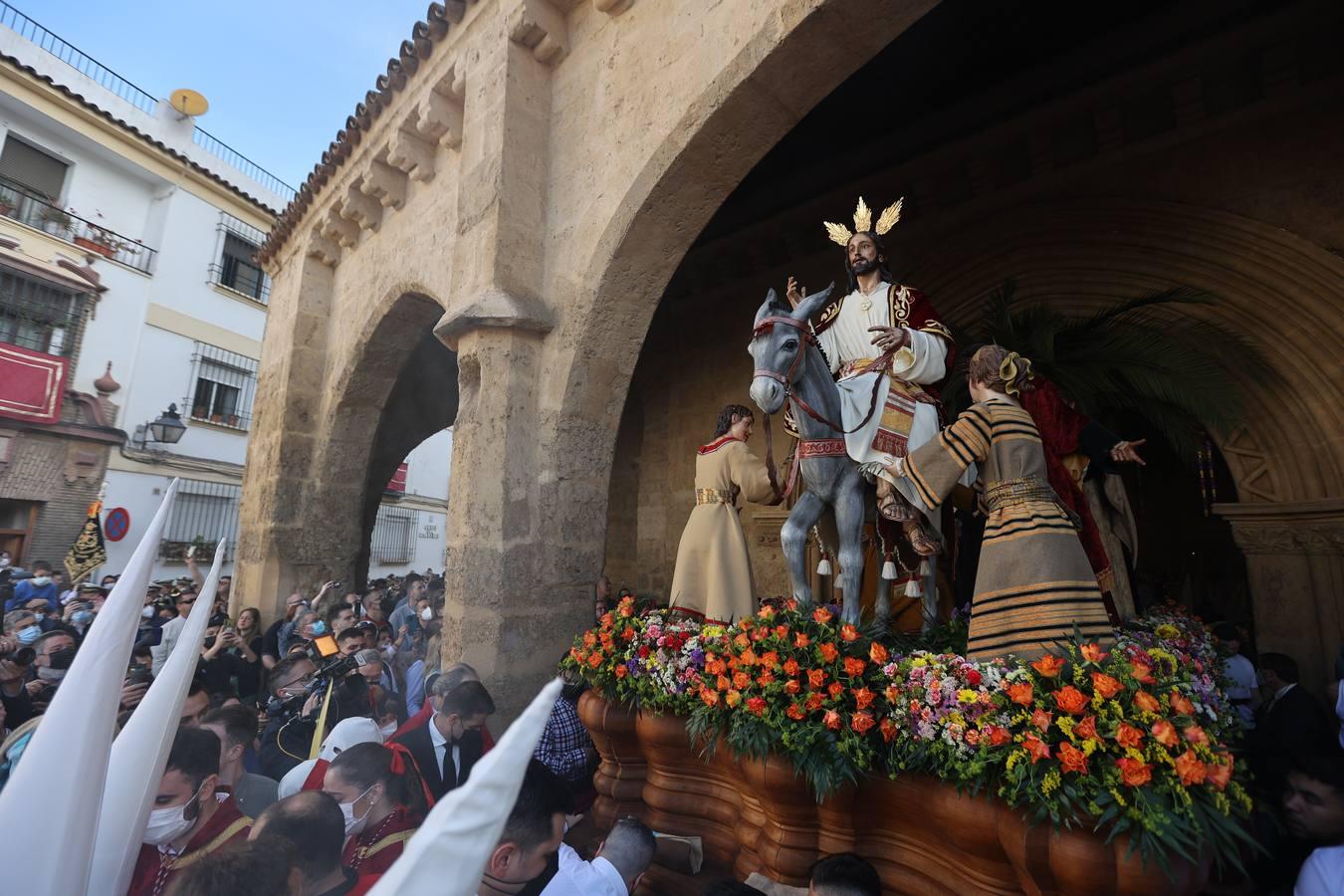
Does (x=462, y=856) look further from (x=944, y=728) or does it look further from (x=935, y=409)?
(x=935, y=409)

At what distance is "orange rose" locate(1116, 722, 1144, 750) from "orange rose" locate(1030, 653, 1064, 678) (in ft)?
0.86

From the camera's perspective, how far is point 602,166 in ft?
15.5

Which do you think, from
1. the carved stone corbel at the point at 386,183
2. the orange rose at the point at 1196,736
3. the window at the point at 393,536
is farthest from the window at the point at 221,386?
the orange rose at the point at 1196,736

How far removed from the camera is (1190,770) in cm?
199

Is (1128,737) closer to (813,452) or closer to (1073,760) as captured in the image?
(1073,760)

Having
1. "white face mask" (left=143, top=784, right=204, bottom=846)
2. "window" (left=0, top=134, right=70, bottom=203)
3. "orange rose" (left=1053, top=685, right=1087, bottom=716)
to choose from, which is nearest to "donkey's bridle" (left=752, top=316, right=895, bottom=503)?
"orange rose" (left=1053, top=685, right=1087, bottom=716)

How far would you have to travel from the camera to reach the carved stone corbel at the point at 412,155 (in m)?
6.68

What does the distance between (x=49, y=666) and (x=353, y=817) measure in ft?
13.4

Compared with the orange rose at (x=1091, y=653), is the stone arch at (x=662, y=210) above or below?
above

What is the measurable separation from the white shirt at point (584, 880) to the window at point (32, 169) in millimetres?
17204

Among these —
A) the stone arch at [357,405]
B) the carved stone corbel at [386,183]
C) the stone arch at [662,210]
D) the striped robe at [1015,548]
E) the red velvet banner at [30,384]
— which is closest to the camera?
the striped robe at [1015,548]

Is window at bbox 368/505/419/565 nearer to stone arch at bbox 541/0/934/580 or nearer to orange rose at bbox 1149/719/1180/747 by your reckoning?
stone arch at bbox 541/0/934/580

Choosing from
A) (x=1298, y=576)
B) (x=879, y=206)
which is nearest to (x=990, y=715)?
(x=1298, y=576)

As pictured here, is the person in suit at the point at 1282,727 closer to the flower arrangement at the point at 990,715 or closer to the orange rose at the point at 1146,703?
the flower arrangement at the point at 990,715
